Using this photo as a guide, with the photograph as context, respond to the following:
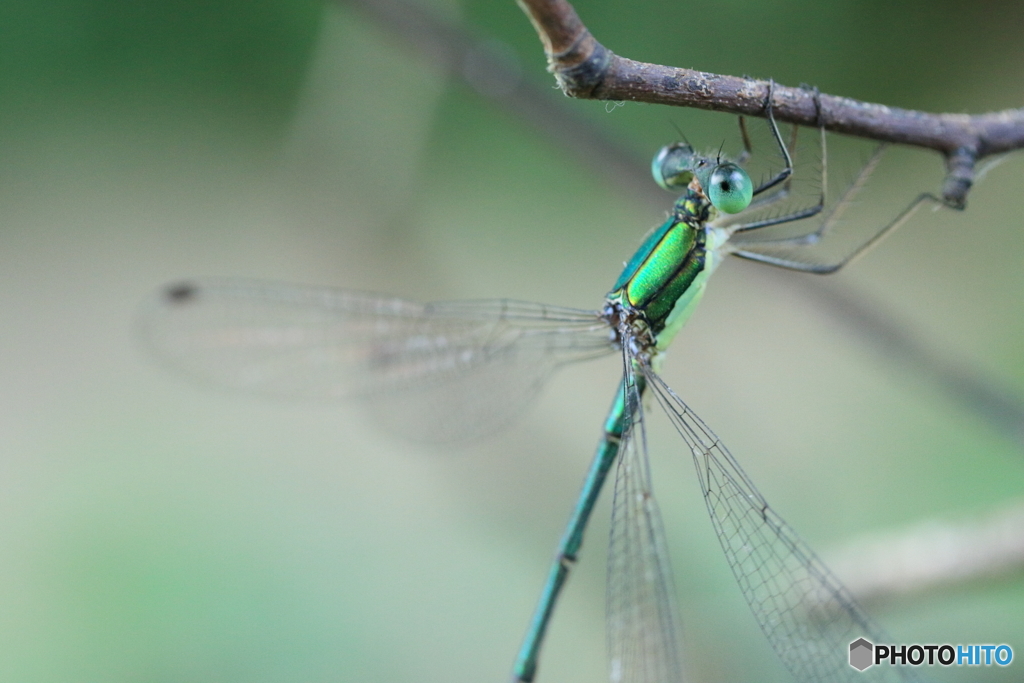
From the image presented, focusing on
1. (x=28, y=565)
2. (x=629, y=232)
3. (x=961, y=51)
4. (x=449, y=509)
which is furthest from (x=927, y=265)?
(x=28, y=565)

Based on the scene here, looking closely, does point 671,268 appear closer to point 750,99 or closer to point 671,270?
point 671,270

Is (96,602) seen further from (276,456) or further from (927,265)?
(927,265)

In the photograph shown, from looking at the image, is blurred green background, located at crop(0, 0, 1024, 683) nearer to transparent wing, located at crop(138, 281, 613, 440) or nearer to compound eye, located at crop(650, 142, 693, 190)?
compound eye, located at crop(650, 142, 693, 190)

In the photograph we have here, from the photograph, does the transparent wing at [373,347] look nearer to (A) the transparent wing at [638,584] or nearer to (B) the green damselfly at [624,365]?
(B) the green damselfly at [624,365]

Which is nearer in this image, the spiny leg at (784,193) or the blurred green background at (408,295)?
the spiny leg at (784,193)

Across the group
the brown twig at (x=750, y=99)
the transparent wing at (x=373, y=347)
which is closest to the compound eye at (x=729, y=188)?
the brown twig at (x=750, y=99)

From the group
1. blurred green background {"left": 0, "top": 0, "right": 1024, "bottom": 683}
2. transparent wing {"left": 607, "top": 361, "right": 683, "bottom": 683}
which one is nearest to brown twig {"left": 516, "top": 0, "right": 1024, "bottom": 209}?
blurred green background {"left": 0, "top": 0, "right": 1024, "bottom": 683}

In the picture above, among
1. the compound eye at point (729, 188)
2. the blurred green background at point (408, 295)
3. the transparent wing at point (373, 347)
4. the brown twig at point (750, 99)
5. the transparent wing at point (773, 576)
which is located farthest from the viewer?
the blurred green background at point (408, 295)
